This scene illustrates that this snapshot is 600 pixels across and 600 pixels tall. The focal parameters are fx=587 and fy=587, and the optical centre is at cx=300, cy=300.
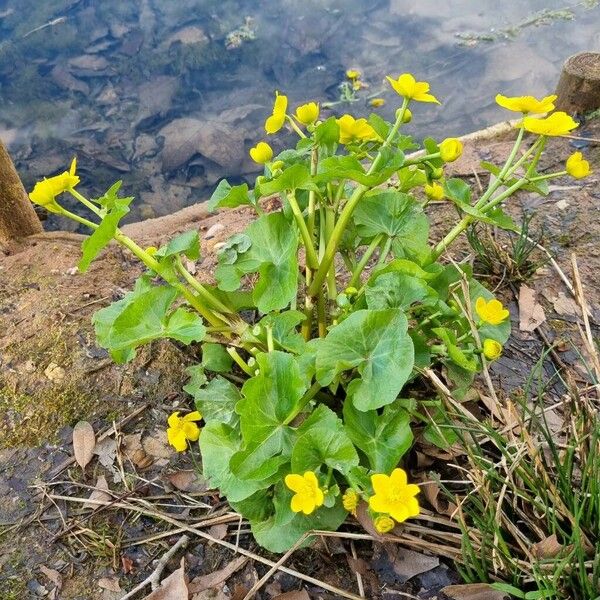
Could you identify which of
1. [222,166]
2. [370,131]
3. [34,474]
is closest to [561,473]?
[370,131]

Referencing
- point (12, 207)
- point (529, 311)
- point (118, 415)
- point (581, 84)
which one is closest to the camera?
point (118, 415)

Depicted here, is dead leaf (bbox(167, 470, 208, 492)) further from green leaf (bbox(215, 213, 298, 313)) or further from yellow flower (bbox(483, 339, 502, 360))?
yellow flower (bbox(483, 339, 502, 360))

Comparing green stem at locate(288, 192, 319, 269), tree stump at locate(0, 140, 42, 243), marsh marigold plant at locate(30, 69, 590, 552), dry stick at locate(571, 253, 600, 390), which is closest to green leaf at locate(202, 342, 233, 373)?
Result: marsh marigold plant at locate(30, 69, 590, 552)

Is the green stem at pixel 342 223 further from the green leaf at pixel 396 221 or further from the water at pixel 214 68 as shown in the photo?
the water at pixel 214 68

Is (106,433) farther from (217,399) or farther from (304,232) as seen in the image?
(304,232)

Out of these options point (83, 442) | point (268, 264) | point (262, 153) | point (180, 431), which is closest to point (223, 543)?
point (180, 431)

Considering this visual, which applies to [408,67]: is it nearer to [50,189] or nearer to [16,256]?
[16,256]

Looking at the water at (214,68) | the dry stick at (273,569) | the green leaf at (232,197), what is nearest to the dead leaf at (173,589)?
the dry stick at (273,569)
